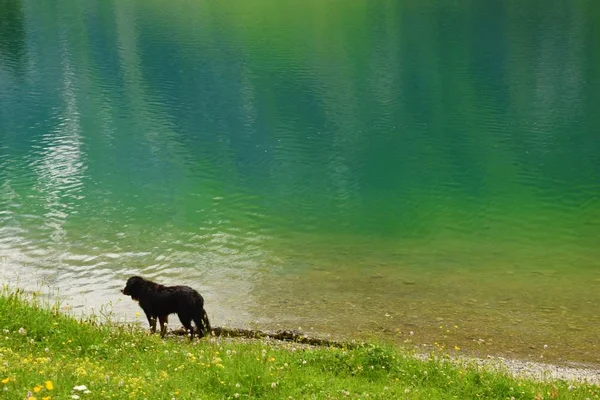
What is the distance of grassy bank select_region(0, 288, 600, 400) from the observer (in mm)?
10828

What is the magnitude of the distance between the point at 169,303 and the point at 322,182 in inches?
861

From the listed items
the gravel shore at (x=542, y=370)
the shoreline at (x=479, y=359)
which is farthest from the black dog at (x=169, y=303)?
the gravel shore at (x=542, y=370)

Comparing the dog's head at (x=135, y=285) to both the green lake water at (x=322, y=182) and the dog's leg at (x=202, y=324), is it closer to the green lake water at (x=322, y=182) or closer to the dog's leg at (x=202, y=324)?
the dog's leg at (x=202, y=324)

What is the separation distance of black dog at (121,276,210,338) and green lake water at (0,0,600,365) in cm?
307

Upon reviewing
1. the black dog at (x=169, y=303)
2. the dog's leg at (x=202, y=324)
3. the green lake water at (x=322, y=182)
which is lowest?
the green lake water at (x=322, y=182)

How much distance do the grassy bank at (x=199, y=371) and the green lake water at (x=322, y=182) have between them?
18.1 ft

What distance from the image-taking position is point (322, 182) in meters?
38.2

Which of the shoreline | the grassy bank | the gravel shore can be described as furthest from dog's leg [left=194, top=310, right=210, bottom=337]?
the gravel shore

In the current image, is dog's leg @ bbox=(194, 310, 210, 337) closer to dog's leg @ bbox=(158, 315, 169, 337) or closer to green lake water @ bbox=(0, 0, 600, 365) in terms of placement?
dog's leg @ bbox=(158, 315, 169, 337)

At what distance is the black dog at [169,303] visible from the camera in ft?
55.2

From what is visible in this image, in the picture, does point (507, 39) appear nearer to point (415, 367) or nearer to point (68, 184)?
point (68, 184)

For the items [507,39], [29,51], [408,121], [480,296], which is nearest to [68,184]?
[480,296]

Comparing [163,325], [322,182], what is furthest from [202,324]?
[322,182]

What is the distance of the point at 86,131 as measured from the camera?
48.5 m
